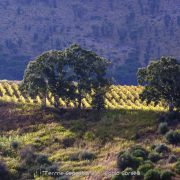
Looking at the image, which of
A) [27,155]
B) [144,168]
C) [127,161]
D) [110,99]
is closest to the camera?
[144,168]


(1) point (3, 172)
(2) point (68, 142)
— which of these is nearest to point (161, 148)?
(2) point (68, 142)

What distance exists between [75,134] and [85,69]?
43.9 feet

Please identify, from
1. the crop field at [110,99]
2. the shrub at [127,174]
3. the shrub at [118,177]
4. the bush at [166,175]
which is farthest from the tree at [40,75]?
the bush at [166,175]

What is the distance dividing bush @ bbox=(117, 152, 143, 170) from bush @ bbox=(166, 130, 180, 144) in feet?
29.7

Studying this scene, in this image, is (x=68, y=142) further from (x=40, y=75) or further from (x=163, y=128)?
(x=40, y=75)

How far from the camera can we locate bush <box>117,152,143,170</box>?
5394 centimetres

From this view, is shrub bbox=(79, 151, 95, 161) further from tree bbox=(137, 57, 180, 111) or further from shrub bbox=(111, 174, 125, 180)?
tree bbox=(137, 57, 180, 111)

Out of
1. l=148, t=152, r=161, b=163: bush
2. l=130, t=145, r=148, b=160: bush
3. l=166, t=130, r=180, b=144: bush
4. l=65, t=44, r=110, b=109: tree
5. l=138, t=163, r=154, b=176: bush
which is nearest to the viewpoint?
l=138, t=163, r=154, b=176: bush

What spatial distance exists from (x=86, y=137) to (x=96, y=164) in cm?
1150

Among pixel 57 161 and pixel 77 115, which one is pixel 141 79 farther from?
pixel 57 161

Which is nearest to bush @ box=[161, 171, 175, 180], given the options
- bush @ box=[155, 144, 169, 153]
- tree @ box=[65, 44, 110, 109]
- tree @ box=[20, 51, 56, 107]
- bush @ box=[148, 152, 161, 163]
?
bush @ box=[148, 152, 161, 163]

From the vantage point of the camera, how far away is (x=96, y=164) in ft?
191

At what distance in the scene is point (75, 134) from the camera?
70.9 metres

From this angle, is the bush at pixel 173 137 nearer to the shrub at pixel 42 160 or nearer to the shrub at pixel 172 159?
the shrub at pixel 172 159
